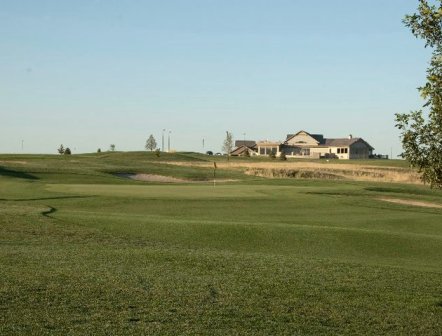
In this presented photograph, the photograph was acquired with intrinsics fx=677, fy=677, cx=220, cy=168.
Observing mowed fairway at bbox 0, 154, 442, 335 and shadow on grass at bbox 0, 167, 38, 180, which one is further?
shadow on grass at bbox 0, 167, 38, 180

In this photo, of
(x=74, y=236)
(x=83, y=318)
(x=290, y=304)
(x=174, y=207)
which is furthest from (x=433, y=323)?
(x=174, y=207)

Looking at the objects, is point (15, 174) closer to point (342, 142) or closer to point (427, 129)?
point (427, 129)

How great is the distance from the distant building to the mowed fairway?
5304 inches

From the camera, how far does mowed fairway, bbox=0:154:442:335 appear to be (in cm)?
1133

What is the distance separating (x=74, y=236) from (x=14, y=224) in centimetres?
349

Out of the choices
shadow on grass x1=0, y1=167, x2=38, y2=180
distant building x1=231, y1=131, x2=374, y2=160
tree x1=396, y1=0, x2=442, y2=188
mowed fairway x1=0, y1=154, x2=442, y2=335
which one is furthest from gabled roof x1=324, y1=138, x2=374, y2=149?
tree x1=396, y1=0, x2=442, y2=188

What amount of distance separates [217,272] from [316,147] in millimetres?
161023

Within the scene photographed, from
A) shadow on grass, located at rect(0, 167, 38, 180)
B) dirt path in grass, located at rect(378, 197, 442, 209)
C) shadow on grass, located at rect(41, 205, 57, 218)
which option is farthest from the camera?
shadow on grass, located at rect(0, 167, 38, 180)

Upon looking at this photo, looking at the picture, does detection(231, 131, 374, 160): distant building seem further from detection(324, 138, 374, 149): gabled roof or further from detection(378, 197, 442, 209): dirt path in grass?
detection(378, 197, 442, 209): dirt path in grass

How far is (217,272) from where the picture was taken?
52.3 feet

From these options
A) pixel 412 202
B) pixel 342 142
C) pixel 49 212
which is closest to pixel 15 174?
pixel 49 212

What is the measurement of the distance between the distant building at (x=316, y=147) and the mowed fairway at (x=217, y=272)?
13471 centimetres

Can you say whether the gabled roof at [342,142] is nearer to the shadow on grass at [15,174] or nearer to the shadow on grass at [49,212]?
the shadow on grass at [15,174]

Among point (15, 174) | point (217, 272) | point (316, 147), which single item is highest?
point (316, 147)
